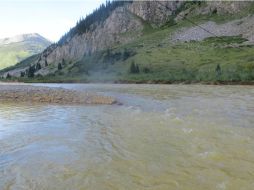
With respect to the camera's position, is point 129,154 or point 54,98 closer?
point 129,154

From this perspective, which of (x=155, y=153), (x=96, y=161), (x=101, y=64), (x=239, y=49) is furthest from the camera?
(x=101, y=64)

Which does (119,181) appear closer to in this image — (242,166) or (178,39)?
(242,166)

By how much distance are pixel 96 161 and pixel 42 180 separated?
8.82ft

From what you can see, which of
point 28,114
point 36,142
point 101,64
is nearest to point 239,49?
point 101,64

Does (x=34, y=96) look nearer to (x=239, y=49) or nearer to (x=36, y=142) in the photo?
(x=36, y=142)

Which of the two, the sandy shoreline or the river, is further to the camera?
the sandy shoreline

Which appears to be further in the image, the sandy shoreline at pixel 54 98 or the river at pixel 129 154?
the sandy shoreline at pixel 54 98

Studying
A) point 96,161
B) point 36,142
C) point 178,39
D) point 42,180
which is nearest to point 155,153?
point 96,161

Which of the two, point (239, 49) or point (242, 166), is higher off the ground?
point (239, 49)

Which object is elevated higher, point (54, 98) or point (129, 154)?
point (129, 154)

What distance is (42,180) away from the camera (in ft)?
34.7

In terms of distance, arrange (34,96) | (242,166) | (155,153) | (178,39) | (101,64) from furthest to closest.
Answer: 1. (178,39)
2. (101,64)
3. (34,96)
4. (155,153)
5. (242,166)

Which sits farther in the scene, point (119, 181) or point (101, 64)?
point (101, 64)

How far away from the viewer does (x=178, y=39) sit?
181m
